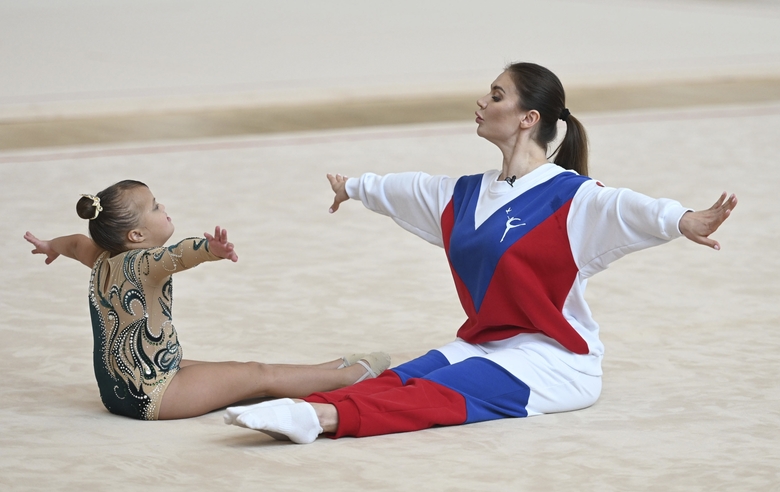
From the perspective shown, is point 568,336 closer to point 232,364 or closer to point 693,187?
point 232,364

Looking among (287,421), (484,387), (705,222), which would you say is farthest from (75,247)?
(705,222)

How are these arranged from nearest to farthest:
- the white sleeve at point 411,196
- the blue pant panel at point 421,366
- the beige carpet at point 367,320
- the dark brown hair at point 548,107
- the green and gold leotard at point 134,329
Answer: the beige carpet at point 367,320 → the green and gold leotard at point 134,329 → the blue pant panel at point 421,366 → the dark brown hair at point 548,107 → the white sleeve at point 411,196

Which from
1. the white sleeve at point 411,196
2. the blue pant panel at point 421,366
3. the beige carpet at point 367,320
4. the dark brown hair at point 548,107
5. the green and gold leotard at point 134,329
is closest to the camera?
the beige carpet at point 367,320

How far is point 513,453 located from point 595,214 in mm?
607

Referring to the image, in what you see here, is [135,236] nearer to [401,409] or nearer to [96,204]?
[96,204]

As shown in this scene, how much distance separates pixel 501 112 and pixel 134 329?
105 cm

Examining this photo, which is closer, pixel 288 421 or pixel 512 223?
pixel 288 421

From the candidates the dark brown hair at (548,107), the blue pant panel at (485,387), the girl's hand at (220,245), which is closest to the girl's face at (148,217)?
the girl's hand at (220,245)

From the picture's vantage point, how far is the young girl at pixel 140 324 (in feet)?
8.11

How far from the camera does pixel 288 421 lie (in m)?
2.30

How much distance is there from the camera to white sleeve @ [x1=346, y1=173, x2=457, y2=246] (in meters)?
2.87

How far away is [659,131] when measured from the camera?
22.8ft

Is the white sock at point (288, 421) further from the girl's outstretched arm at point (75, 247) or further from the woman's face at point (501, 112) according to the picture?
the woman's face at point (501, 112)

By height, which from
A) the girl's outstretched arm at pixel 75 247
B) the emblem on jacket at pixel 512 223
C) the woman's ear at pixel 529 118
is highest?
the woman's ear at pixel 529 118
